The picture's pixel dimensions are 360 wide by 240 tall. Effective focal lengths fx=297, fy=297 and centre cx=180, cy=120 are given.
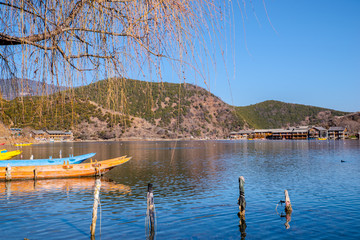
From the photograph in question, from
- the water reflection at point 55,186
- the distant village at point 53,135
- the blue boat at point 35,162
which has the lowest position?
the water reflection at point 55,186

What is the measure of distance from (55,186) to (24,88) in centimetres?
2664

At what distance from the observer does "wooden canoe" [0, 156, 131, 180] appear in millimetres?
27688

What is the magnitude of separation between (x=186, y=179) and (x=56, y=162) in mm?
13886

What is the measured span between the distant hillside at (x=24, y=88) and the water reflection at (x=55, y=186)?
2263 cm

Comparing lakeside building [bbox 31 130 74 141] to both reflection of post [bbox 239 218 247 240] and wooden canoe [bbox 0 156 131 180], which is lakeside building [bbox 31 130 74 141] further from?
reflection of post [bbox 239 218 247 240]

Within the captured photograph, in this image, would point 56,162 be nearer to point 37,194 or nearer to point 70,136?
point 37,194

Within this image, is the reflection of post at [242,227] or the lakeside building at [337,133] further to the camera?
the lakeside building at [337,133]

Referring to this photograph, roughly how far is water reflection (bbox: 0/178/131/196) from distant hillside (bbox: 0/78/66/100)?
2263cm

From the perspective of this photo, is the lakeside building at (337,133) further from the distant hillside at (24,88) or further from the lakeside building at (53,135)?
the distant hillside at (24,88)

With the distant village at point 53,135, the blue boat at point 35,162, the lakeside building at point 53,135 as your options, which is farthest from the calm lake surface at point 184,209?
the lakeside building at point 53,135

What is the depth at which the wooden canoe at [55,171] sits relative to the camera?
27.7 meters

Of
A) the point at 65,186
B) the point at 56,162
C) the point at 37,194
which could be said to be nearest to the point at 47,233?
the point at 37,194

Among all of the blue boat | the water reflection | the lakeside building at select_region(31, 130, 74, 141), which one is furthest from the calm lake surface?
the lakeside building at select_region(31, 130, 74, 141)

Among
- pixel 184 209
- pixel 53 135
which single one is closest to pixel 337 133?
pixel 53 135
